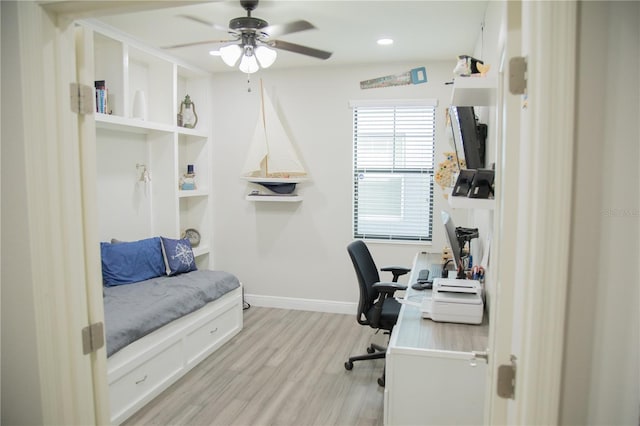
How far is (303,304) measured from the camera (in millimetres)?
4980

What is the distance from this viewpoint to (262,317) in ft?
15.5

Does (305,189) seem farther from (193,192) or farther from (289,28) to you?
(289,28)

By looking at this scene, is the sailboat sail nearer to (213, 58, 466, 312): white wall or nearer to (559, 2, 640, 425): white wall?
(213, 58, 466, 312): white wall

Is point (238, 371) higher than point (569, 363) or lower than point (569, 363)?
lower

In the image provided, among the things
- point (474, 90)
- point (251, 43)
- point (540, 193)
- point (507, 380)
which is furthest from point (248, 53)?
point (507, 380)

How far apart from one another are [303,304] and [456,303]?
285 centimetres

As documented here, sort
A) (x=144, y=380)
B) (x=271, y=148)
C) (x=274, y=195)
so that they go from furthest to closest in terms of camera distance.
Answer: (x=274, y=195) → (x=271, y=148) → (x=144, y=380)

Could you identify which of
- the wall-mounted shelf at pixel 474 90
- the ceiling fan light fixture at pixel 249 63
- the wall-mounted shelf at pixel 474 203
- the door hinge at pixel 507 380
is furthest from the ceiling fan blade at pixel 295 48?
the door hinge at pixel 507 380

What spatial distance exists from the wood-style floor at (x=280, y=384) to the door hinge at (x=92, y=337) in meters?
1.58

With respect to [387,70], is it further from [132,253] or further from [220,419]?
[220,419]

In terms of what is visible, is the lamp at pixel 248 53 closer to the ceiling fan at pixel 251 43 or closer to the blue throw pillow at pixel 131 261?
the ceiling fan at pixel 251 43

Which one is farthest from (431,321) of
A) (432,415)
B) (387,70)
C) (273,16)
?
(387,70)

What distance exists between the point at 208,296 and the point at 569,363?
3.12 m

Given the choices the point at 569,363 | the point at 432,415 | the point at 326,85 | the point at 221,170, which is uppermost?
the point at 326,85
